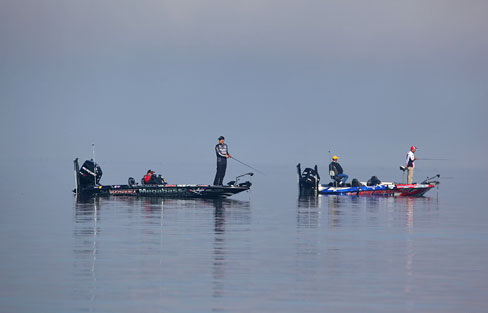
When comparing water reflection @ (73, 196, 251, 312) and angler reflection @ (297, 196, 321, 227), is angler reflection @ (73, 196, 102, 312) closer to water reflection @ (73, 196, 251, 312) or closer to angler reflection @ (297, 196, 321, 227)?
water reflection @ (73, 196, 251, 312)

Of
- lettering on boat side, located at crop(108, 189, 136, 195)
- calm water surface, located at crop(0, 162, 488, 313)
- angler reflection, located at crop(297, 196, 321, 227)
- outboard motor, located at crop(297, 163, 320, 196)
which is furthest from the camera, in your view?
outboard motor, located at crop(297, 163, 320, 196)

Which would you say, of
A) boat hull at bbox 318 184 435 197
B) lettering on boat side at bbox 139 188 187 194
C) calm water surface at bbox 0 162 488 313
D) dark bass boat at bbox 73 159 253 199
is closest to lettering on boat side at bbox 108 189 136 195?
dark bass boat at bbox 73 159 253 199

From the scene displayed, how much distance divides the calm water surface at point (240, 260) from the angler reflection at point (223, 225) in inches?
2.0

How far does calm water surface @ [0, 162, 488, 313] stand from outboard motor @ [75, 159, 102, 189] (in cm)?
634

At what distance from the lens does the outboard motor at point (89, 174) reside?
1869 inches

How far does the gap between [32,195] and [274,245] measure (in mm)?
29190

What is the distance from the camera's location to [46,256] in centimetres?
2439

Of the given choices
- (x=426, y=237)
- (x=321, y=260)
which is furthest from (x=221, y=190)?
(x=321, y=260)

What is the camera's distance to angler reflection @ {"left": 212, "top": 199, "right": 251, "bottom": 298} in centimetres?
2111

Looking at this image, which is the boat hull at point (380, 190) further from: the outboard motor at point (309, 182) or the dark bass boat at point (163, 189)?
the dark bass boat at point (163, 189)

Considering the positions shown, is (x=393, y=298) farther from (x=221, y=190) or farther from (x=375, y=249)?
(x=221, y=190)

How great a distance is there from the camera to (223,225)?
33281 mm

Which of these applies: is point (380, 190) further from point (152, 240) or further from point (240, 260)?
point (240, 260)

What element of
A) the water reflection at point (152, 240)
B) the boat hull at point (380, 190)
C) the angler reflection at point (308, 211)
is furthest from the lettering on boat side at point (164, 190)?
the boat hull at point (380, 190)
